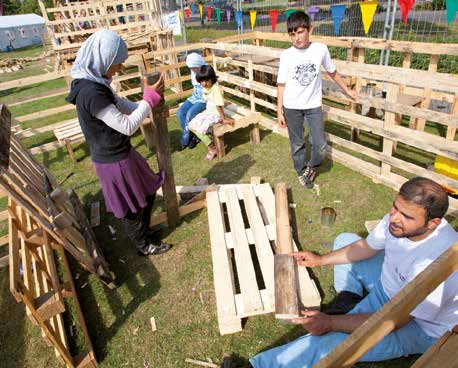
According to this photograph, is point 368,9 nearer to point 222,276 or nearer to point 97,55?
point 97,55

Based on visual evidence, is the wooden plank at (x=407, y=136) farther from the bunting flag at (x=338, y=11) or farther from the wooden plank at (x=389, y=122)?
the bunting flag at (x=338, y=11)

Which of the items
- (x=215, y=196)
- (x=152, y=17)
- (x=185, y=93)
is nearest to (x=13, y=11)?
(x=152, y=17)

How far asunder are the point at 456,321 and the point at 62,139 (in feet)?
20.7

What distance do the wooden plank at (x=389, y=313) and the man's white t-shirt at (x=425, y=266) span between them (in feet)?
2.33

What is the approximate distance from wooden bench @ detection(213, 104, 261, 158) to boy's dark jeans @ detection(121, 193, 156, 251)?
89.6 inches

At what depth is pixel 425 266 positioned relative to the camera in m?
1.95

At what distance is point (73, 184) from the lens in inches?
212

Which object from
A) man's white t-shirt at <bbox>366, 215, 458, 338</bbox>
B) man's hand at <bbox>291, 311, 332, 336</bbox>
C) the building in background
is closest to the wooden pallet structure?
man's hand at <bbox>291, 311, 332, 336</bbox>

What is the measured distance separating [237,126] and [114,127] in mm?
3177

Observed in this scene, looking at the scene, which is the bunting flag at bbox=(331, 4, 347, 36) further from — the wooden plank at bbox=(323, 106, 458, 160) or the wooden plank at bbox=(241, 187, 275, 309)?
the wooden plank at bbox=(241, 187, 275, 309)

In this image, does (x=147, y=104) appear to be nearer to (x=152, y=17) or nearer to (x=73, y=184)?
(x=73, y=184)

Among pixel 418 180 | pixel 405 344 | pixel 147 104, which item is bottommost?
pixel 405 344

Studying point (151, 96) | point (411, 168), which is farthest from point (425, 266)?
point (151, 96)

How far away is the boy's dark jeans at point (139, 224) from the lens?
10.8ft
